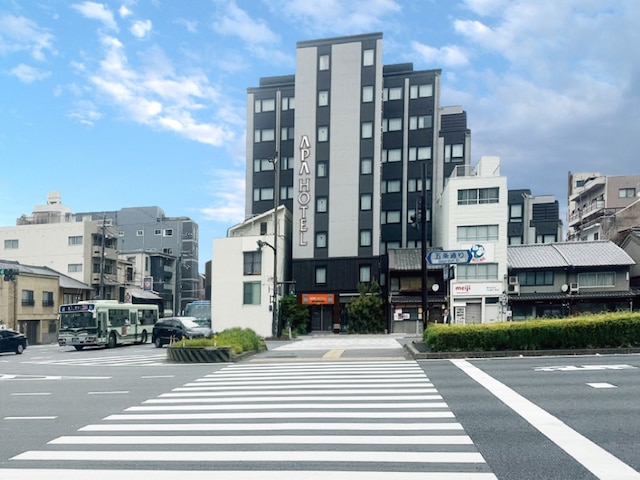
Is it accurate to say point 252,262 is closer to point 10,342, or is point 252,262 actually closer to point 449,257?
point 10,342

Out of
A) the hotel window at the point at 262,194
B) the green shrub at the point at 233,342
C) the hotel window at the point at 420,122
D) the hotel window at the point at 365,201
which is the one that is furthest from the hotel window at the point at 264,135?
the green shrub at the point at 233,342

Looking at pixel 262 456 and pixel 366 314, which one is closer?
pixel 262 456

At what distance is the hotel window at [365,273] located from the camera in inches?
1852

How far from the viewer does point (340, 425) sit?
786cm

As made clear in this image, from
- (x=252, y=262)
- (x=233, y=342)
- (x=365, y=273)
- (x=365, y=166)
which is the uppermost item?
(x=365, y=166)

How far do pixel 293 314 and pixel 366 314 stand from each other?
6440mm

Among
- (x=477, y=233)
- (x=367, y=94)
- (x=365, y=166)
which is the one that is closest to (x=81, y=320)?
(x=365, y=166)

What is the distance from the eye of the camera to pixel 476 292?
146 feet

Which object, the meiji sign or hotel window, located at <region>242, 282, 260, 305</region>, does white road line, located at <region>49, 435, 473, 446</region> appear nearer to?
hotel window, located at <region>242, 282, 260, 305</region>

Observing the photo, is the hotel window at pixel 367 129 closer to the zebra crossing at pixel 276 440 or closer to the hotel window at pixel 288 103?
the hotel window at pixel 288 103

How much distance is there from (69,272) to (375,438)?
5878 centimetres

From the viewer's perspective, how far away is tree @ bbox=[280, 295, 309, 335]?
4394 centimetres

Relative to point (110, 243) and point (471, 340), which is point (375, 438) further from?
point (110, 243)

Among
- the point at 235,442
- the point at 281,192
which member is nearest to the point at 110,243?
the point at 281,192
